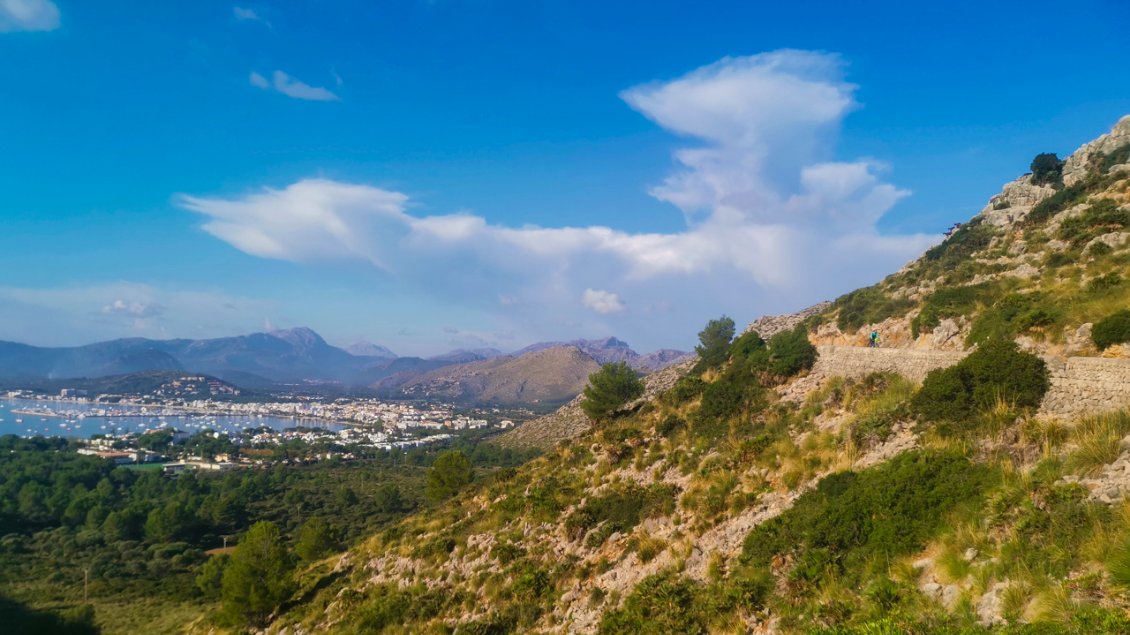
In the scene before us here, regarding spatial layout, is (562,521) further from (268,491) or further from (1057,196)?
(268,491)

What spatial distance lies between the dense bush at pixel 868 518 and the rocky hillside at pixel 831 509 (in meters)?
0.05

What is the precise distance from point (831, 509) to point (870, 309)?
4188 centimetres

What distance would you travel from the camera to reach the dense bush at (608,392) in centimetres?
4422

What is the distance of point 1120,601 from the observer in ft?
20.6

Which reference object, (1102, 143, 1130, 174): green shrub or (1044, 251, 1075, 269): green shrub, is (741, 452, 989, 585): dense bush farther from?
(1102, 143, 1130, 174): green shrub

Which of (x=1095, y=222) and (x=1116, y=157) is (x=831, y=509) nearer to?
(x=1095, y=222)

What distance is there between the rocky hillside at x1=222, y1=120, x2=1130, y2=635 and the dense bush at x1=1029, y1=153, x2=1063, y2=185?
35.6m

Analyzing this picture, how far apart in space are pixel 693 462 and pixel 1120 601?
14.6 meters

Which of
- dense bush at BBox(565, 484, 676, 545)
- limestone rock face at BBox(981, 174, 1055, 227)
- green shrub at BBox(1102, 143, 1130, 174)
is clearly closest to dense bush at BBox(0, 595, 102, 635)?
dense bush at BBox(565, 484, 676, 545)

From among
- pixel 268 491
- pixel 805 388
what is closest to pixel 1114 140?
pixel 805 388

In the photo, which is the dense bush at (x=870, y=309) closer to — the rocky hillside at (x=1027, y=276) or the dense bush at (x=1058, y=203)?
the rocky hillside at (x=1027, y=276)

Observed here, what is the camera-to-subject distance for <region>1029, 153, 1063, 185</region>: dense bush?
195ft

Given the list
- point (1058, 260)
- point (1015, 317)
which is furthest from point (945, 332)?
point (1058, 260)

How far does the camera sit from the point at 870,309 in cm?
4697
